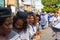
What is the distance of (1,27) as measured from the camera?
123 inches

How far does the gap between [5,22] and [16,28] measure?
4.14 feet

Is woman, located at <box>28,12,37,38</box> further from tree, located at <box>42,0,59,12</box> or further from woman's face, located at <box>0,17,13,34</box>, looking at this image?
tree, located at <box>42,0,59,12</box>

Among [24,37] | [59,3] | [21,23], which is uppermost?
[21,23]

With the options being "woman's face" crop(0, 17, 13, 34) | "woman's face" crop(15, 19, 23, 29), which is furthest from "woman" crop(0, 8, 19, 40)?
"woman's face" crop(15, 19, 23, 29)

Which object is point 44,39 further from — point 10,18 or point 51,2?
point 51,2

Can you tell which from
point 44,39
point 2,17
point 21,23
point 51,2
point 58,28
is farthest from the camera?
point 51,2

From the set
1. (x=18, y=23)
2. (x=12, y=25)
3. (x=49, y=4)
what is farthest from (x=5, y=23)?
(x=49, y=4)

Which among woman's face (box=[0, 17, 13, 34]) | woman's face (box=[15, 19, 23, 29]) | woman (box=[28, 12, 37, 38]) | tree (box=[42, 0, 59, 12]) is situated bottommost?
tree (box=[42, 0, 59, 12])

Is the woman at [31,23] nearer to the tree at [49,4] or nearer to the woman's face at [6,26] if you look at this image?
the woman's face at [6,26]

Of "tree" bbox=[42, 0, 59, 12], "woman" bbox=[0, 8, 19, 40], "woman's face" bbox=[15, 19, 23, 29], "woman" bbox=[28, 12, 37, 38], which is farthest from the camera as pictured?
Answer: "tree" bbox=[42, 0, 59, 12]

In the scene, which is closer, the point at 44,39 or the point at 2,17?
the point at 2,17

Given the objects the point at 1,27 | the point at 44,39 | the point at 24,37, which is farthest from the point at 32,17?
the point at 44,39

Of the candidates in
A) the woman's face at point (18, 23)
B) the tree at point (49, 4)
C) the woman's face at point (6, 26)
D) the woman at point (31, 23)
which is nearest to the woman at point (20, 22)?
the woman's face at point (18, 23)

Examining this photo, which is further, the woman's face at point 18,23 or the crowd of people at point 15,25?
the woman's face at point 18,23
